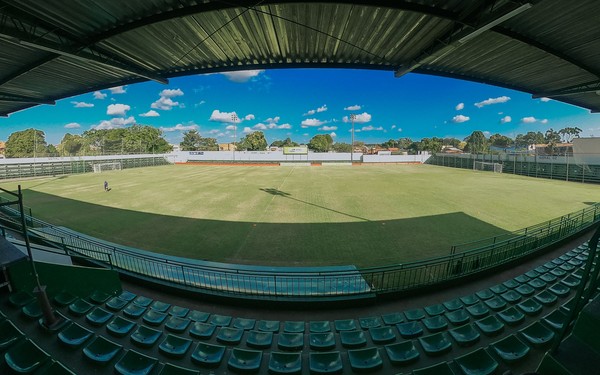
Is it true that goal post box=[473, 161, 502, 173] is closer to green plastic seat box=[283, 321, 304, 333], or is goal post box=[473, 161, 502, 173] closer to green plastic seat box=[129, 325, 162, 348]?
green plastic seat box=[283, 321, 304, 333]

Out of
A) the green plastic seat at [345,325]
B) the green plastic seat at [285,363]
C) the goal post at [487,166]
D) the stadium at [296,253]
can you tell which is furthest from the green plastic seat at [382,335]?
the goal post at [487,166]

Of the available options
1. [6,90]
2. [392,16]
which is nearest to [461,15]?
[392,16]

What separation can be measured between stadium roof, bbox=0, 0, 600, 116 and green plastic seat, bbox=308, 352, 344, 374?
8.63 m

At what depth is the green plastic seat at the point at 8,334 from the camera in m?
4.02

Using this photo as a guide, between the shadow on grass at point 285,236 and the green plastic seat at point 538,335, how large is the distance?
19.1ft

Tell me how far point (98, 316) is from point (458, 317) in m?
8.13

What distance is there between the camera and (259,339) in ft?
16.4

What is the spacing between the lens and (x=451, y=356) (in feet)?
14.6

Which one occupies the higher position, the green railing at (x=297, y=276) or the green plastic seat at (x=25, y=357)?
the green plastic seat at (x=25, y=357)

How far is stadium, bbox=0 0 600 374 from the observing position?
14.0 ft

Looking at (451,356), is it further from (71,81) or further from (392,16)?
(71,81)

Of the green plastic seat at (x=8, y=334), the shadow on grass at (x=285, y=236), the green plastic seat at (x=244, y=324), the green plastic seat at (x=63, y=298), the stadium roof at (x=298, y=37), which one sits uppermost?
the stadium roof at (x=298, y=37)

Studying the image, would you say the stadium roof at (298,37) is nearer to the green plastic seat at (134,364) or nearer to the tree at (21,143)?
the green plastic seat at (134,364)

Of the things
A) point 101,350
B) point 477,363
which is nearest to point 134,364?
point 101,350
